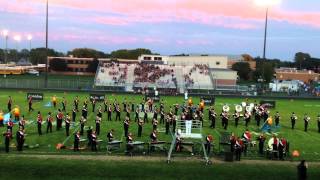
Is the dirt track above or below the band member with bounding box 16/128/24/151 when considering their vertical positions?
below

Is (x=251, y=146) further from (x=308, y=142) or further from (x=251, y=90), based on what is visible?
(x=251, y=90)

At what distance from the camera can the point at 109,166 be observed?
62.4 ft

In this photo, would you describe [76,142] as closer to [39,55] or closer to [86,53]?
[86,53]

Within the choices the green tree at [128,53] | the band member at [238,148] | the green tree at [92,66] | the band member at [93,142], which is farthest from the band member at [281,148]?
the green tree at [128,53]

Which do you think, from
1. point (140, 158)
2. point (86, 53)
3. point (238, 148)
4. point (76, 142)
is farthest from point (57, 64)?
point (238, 148)

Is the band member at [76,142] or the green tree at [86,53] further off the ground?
the green tree at [86,53]

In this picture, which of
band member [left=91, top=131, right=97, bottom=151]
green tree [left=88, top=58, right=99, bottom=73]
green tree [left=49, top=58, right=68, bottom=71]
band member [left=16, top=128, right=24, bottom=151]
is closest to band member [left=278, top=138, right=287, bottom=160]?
band member [left=91, top=131, right=97, bottom=151]

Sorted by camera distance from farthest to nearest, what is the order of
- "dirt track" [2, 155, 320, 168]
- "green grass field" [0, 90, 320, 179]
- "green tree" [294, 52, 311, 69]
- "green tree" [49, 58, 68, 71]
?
"green tree" [294, 52, 311, 69] → "green tree" [49, 58, 68, 71] → "dirt track" [2, 155, 320, 168] → "green grass field" [0, 90, 320, 179]

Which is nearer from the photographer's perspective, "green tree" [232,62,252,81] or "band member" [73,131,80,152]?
"band member" [73,131,80,152]

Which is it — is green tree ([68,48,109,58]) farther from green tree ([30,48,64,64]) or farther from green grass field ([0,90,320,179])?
green grass field ([0,90,320,179])

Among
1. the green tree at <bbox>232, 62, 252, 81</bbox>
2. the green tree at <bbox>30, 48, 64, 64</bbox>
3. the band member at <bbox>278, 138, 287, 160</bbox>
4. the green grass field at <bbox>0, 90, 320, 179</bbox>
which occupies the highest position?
the green tree at <bbox>30, 48, 64, 64</bbox>

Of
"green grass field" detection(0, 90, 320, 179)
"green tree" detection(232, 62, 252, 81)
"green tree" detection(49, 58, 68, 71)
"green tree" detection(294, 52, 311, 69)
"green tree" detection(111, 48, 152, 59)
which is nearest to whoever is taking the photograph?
"green grass field" detection(0, 90, 320, 179)

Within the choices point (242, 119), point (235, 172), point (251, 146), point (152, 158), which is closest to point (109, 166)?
point (152, 158)

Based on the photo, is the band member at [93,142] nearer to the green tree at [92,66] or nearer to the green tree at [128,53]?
the green tree at [92,66]
